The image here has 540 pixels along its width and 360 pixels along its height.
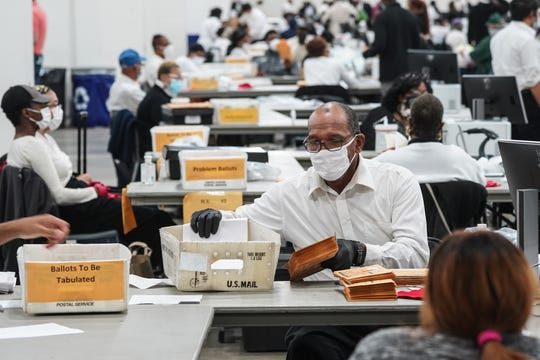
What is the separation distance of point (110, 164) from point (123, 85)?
1.73 metres

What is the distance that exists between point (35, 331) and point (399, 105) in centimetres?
406

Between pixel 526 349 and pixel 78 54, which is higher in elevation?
pixel 78 54

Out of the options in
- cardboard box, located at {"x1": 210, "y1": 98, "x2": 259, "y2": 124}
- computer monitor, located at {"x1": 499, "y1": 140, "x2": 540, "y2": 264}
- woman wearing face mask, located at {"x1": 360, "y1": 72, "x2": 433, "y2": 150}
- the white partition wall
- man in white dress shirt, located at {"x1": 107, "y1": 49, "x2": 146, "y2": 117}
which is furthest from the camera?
man in white dress shirt, located at {"x1": 107, "y1": 49, "x2": 146, "y2": 117}

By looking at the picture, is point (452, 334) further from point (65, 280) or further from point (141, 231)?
point (141, 231)

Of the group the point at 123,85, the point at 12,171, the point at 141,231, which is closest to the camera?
the point at 12,171

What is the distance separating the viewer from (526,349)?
69.2 inches

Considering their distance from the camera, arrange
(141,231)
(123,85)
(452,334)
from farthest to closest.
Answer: (123,85), (141,231), (452,334)

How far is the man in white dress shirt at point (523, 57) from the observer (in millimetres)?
8492

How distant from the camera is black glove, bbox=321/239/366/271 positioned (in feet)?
11.0

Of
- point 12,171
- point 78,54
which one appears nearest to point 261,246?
point 12,171

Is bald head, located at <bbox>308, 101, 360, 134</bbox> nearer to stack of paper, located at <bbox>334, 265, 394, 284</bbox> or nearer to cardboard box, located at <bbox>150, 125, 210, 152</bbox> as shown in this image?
stack of paper, located at <bbox>334, 265, 394, 284</bbox>

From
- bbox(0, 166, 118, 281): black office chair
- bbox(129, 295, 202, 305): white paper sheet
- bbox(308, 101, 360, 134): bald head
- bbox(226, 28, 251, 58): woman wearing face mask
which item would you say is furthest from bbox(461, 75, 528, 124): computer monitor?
bbox(226, 28, 251, 58): woman wearing face mask

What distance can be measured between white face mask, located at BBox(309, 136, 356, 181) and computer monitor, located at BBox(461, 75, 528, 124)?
3.54 metres

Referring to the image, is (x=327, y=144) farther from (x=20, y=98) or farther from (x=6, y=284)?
(x=20, y=98)
